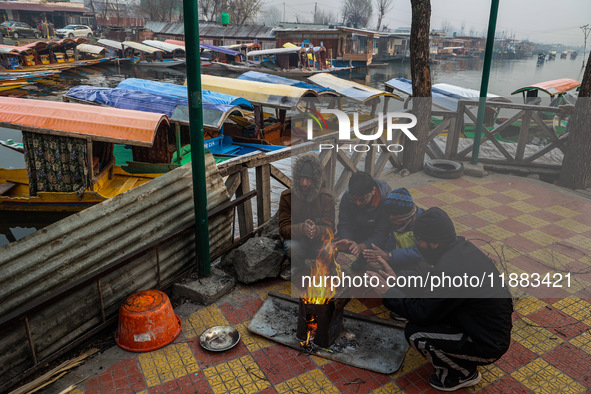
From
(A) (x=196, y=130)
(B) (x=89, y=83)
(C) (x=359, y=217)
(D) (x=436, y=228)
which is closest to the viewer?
(D) (x=436, y=228)

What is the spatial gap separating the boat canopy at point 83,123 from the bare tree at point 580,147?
25.8 feet

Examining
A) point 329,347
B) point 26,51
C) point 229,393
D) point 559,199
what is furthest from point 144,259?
point 26,51

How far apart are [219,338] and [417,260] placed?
2051 millimetres

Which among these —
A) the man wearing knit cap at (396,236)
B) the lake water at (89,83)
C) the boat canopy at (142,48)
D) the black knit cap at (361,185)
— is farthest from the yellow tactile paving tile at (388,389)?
the boat canopy at (142,48)

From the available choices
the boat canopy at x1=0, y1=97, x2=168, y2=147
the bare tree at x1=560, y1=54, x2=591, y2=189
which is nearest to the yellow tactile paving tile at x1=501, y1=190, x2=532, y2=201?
the bare tree at x1=560, y1=54, x2=591, y2=189

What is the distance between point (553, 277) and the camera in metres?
5.19

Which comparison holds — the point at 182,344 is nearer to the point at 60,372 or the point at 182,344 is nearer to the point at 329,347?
the point at 60,372

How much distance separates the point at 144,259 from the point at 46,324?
1099 mm

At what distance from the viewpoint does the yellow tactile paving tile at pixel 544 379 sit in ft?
11.9

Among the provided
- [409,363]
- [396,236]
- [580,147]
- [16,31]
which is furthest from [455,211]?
[16,31]

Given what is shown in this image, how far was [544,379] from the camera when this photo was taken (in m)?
3.73

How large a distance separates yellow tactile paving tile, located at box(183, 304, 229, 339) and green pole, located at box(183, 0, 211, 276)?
1.73ft

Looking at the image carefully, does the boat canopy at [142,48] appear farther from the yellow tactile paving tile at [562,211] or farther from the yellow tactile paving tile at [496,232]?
the yellow tactile paving tile at [496,232]

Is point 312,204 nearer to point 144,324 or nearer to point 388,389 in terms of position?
point 388,389
